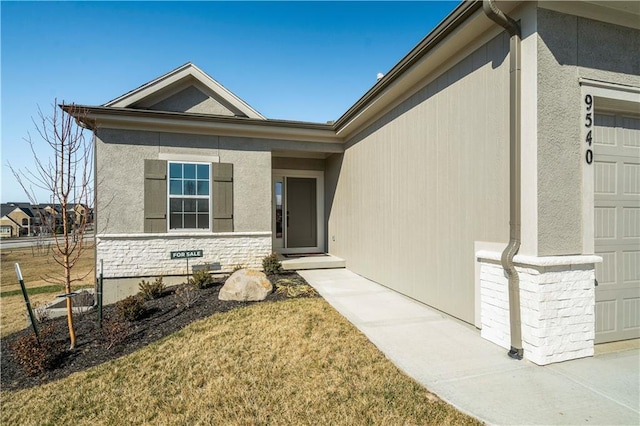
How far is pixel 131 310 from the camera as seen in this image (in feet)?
16.2

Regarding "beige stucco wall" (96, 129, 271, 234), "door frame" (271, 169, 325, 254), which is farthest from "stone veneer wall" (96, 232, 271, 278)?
"door frame" (271, 169, 325, 254)

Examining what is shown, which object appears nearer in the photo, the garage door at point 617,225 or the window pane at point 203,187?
the garage door at point 617,225

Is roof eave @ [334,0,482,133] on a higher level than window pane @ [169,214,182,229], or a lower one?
higher

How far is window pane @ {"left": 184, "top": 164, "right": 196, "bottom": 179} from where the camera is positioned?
7.30m

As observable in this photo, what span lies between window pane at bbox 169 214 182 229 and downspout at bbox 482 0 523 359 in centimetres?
682

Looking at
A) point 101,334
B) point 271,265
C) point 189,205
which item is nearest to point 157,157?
point 189,205

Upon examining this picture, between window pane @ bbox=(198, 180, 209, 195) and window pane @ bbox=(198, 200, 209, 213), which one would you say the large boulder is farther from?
window pane @ bbox=(198, 180, 209, 195)

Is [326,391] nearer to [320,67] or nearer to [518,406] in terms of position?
[518,406]

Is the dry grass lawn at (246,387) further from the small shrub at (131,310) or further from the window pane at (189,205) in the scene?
the window pane at (189,205)

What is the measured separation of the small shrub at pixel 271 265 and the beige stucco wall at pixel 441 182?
2.14 metres

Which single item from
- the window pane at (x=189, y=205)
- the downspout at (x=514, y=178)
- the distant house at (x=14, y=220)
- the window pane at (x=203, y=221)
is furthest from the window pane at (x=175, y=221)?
the distant house at (x=14, y=220)

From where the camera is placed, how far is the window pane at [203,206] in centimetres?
741

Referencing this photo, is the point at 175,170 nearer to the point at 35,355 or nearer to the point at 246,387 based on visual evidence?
the point at 35,355

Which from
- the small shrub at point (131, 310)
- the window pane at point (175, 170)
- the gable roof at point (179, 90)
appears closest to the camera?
the small shrub at point (131, 310)
